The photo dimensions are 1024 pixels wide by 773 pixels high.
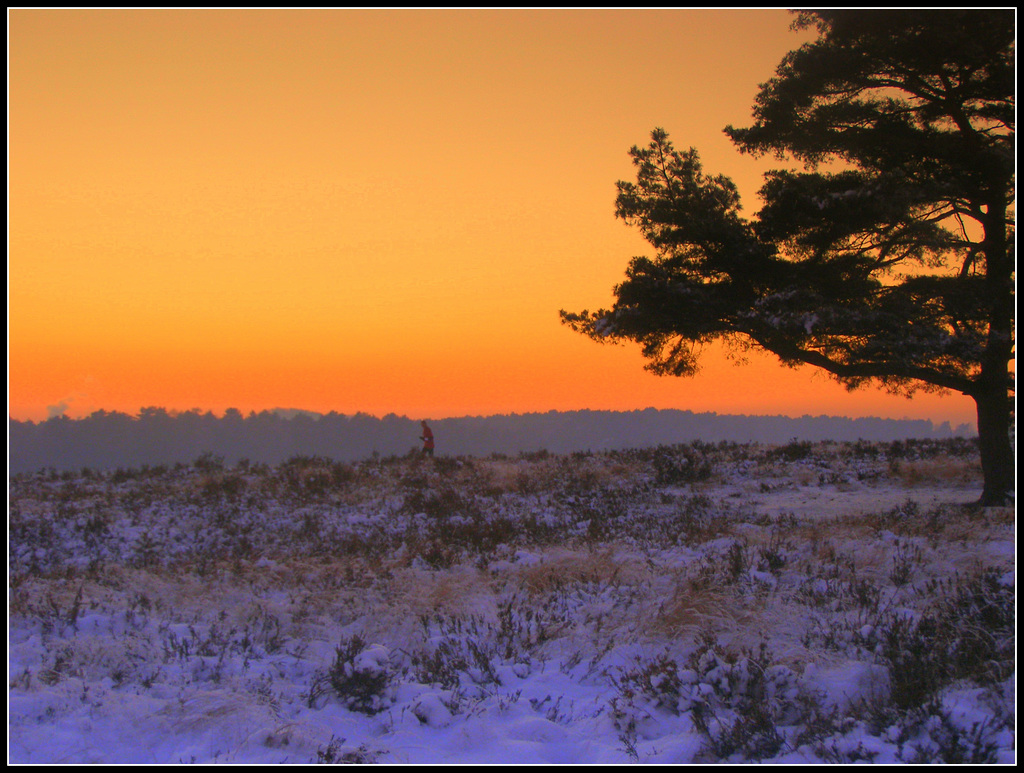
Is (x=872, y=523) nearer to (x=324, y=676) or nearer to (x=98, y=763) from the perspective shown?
(x=324, y=676)

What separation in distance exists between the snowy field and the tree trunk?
0.81m

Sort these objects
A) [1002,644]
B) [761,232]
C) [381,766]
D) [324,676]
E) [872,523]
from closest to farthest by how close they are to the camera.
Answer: [381,766] → [1002,644] → [324,676] → [872,523] → [761,232]

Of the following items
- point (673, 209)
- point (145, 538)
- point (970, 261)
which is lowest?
point (145, 538)

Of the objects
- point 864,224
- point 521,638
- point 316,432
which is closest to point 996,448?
point 864,224

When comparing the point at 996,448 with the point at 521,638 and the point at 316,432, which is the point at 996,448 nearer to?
the point at 521,638

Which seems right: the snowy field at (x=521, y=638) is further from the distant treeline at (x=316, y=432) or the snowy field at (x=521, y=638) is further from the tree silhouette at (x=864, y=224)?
the distant treeline at (x=316, y=432)

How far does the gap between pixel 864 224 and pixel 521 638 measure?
10455 mm

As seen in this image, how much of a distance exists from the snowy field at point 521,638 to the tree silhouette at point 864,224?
2.99m

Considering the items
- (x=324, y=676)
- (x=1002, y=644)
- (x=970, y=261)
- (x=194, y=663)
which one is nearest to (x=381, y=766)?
(x=324, y=676)

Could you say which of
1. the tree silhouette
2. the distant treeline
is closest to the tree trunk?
the tree silhouette

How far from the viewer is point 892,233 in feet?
41.3

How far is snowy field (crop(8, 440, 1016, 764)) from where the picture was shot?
4.20 meters

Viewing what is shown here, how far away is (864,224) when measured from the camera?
1228 centimetres

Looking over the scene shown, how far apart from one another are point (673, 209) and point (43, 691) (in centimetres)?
1251
